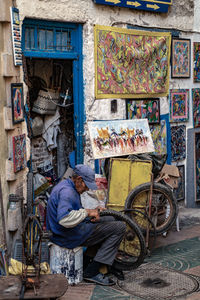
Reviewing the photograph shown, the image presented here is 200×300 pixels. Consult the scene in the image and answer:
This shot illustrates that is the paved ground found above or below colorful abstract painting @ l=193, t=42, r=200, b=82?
below

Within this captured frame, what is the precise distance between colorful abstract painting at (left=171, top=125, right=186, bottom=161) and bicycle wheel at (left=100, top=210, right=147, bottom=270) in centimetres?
333

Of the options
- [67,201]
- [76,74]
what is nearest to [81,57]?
[76,74]

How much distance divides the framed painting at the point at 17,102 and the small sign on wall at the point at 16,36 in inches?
12.5

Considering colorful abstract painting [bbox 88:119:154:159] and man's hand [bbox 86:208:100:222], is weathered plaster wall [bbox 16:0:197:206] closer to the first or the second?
colorful abstract painting [bbox 88:119:154:159]

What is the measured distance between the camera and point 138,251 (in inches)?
257

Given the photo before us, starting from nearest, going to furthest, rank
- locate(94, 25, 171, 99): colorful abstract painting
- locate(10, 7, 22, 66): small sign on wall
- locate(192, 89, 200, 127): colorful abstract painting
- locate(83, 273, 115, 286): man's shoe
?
locate(83, 273, 115, 286): man's shoe
locate(10, 7, 22, 66): small sign on wall
locate(94, 25, 171, 99): colorful abstract painting
locate(192, 89, 200, 127): colorful abstract painting

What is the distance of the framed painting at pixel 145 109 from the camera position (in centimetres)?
857

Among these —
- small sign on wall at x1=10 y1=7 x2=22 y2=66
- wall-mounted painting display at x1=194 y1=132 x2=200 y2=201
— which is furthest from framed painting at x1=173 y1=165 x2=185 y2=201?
small sign on wall at x1=10 y1=7 x2=22 y2=66

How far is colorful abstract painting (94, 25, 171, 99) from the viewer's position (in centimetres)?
790

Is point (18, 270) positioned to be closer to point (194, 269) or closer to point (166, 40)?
point (194, 269)

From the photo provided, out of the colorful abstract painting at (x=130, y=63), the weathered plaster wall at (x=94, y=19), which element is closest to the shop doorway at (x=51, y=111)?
the weathered plaster wall at (x=94, y=19)

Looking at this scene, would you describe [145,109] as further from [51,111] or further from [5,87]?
[5,87]

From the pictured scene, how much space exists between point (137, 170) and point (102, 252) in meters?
1.45

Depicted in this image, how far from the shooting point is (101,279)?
5.93 meters
